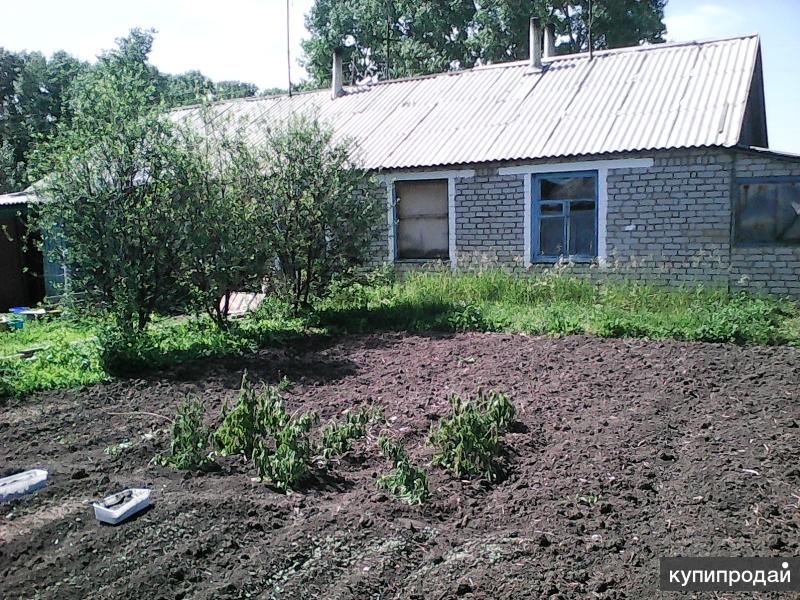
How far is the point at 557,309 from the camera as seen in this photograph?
9.31 m

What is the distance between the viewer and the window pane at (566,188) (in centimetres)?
1126

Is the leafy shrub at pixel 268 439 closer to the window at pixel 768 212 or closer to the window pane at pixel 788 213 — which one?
the window at pixel 768 212

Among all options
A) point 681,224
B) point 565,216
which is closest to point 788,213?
point 681,224

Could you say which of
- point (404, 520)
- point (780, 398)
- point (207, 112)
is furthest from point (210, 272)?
point (780, 398)

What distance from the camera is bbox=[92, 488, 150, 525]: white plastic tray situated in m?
3.34

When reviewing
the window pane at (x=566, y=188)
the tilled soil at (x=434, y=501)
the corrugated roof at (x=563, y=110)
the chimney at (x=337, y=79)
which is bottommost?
the tilled soil at (x=434, y=501)

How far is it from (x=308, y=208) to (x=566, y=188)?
4491 millimetres

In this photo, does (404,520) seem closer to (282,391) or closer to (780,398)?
(282,391)

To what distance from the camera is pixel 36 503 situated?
3.70 m

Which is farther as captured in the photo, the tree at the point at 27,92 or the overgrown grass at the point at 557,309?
the tree at the point at 27,92

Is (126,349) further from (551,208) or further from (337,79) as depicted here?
(337,79)

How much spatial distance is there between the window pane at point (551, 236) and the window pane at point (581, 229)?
17 centimetres

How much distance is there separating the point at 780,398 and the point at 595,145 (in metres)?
6.53

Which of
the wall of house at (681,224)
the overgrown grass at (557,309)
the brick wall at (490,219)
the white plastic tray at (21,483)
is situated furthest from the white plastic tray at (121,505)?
the brick wall at (490,219)
